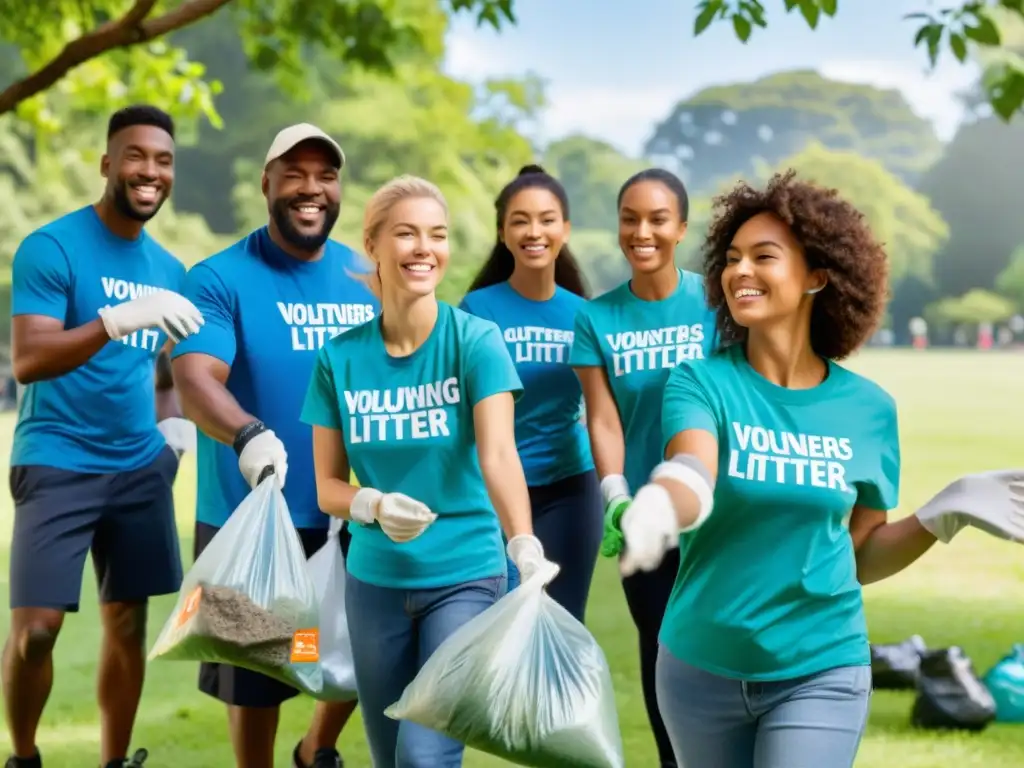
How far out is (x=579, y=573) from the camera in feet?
15.5

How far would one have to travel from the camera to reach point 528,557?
320 centimetres

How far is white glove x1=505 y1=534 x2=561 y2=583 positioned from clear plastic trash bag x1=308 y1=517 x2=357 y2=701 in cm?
108

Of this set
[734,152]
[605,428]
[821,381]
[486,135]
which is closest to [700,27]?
[605,428]

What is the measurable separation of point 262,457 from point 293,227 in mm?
760

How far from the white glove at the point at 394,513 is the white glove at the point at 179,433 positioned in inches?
93.1

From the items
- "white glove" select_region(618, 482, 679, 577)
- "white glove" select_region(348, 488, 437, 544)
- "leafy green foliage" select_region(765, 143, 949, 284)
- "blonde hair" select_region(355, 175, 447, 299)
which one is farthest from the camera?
"leafy green foliage" select_region(765, 143, 949, 284)

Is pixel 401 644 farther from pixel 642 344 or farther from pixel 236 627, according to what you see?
pixel 642 344

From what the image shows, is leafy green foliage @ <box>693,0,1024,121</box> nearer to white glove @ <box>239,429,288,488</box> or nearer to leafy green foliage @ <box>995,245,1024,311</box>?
white glove @ <box>239,429,288,488</box>

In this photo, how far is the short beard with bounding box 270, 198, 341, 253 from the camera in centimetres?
434

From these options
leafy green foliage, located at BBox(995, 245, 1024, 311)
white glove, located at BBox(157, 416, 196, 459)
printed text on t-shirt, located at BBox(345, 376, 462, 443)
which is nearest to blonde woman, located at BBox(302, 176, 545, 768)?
printed text on t-shirt, located at BBox(345, 376, 462, 443)

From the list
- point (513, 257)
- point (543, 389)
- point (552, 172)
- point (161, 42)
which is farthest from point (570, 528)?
point (552, 172)

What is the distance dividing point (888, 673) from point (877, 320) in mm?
3720

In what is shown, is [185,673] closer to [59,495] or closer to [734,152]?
[59,495]

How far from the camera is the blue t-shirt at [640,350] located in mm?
4324
